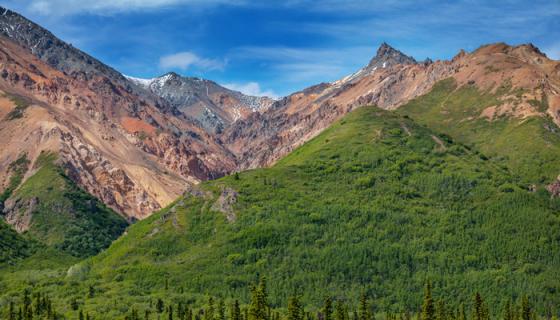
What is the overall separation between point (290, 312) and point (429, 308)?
29.8m

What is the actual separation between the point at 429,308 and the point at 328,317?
2529 cm

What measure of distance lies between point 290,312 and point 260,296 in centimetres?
904

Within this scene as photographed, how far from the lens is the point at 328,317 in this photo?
195m

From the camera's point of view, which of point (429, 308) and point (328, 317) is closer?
point (429, 308)

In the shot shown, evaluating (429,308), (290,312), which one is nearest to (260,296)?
(290,312)

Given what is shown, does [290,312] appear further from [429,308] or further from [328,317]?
[429,308]

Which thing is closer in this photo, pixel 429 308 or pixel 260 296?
pixel 429 308

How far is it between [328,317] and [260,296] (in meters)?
15.3

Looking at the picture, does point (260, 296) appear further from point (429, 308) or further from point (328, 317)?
point (429, 308)

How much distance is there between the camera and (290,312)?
19100 cm

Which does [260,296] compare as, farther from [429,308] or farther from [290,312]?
[429,308]

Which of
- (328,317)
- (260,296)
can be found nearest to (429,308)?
(328,317)

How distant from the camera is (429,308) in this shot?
17888 centimetres

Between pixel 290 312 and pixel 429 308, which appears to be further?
pixel 290 312
